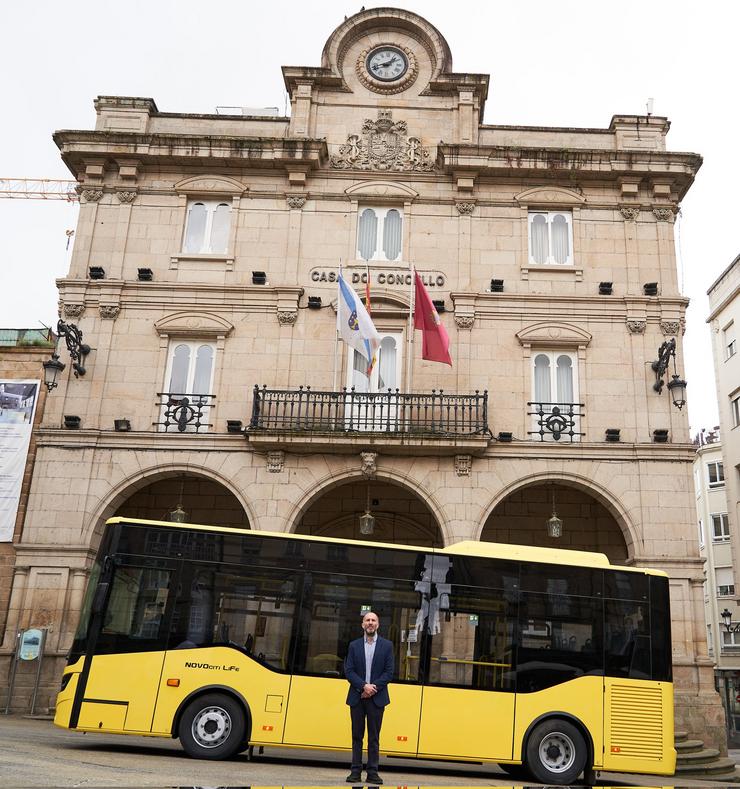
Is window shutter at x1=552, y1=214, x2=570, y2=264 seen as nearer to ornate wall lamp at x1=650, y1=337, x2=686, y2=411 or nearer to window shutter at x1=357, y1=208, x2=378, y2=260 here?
ornate wall lamp at x1=650, y1=337, x2=686, y2=411

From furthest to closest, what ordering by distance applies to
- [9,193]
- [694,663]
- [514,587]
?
[9,193], [694,663], [514,587]

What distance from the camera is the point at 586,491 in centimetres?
1797

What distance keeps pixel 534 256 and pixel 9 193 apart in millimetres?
59549

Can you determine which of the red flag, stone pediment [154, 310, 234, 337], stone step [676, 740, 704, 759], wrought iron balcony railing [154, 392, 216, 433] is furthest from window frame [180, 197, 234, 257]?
stone step [676, 740, 704, 759]

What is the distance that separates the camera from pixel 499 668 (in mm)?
11188

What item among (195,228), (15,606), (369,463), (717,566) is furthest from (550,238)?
(717,566)

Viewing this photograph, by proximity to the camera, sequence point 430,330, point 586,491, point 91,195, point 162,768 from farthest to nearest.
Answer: point 91,195 → point 586,491 → point 430,330 → point 162,768

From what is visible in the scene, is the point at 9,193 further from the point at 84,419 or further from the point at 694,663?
the point at 694,663

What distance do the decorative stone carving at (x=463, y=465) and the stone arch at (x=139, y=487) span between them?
14.9ft

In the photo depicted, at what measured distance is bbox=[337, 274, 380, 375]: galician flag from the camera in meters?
17.3

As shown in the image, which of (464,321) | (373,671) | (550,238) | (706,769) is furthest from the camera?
(550,238)

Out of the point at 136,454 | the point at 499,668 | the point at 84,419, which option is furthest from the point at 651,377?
the point at 84,419

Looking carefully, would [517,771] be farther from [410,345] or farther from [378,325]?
[378,325]

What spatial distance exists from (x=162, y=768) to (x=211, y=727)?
4.46ft
